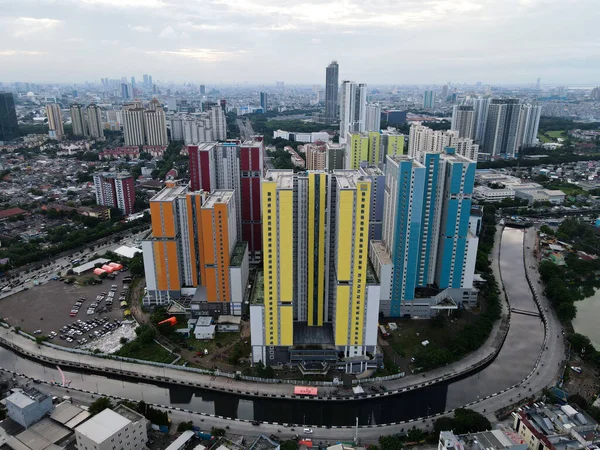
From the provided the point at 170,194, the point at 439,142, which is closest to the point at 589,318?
the point at 170,194

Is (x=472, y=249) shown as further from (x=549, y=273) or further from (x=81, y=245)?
(x=81, y=245)

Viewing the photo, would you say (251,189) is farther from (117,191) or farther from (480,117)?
(480,117)

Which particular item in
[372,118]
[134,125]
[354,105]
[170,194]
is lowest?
[170,194]

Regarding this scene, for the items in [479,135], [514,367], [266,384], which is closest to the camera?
[266,384]

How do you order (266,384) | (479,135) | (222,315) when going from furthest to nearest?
(479,135), (222,315), (266,384)

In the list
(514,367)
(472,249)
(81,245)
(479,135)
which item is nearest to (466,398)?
(514,367)
